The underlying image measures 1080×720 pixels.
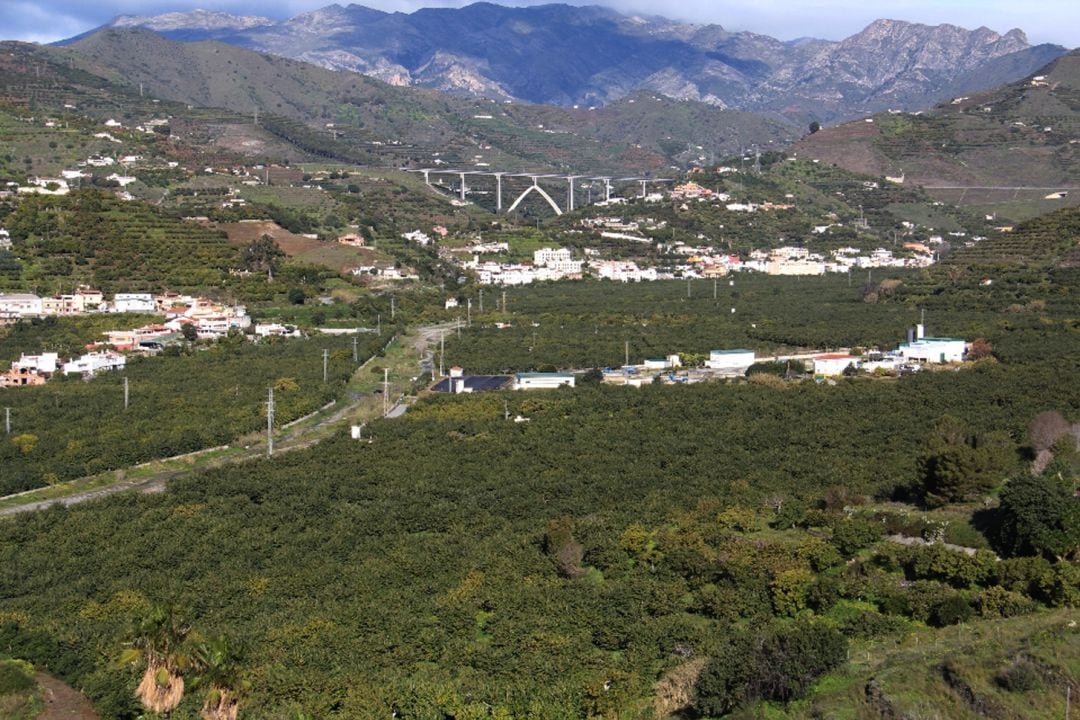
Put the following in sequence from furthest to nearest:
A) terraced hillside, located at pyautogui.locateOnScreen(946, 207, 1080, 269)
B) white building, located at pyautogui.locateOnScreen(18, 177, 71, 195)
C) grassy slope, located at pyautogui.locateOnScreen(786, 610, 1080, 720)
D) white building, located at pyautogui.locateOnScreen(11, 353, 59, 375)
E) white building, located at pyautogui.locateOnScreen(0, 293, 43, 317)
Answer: white building, located at pyautogui.locateOnScreen(18, 177, 71, 195)
terraced hillside, located at pyautogui.locateOnScreen(946, 207, 1080, 269)
white building, located at pyautogui.locateOnScreen(0, 293, 43, 317)
white building, located at pyautogui.locateOnScreen(11, 353, 59, 375)
grassy slope, located at pyautogui.locateOnScreen(786, 610, 1080, 720)

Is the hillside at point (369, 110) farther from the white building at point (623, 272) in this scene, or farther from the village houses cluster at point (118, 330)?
the village houses cluster at point (118, 330)

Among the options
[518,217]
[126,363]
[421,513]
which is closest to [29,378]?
[126,363]

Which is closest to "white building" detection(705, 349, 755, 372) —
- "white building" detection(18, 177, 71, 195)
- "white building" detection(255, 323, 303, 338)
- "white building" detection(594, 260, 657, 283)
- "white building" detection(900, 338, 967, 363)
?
"white building" detection(900, 338, 967, 363)

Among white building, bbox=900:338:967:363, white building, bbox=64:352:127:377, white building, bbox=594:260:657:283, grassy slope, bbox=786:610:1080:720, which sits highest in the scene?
white building, bbox=594:260:657:283

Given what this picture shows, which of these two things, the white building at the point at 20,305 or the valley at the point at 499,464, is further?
the white building at the point at 20,305

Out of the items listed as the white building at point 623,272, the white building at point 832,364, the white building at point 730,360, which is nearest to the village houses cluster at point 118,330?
the white building at point 730,360

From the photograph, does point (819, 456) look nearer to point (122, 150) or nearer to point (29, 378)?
point (29, 378)

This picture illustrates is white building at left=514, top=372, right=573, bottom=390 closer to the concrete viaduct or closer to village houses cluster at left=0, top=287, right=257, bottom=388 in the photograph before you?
village houses cluster at left=0, top=287, right=257, bottom=388
